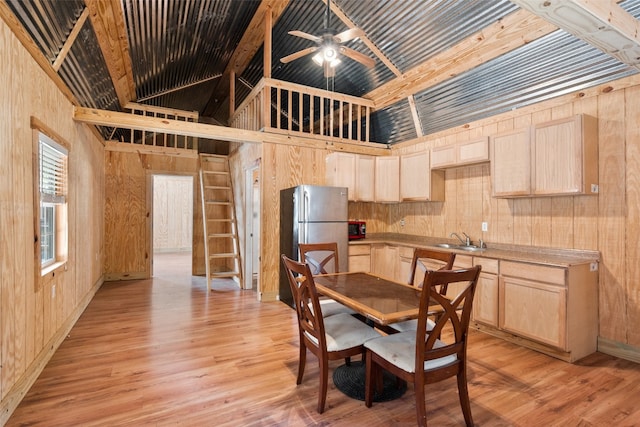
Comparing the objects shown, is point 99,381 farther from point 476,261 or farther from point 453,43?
point 453,43

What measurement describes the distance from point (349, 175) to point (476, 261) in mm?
2231

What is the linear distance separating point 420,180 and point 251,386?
3453 mm

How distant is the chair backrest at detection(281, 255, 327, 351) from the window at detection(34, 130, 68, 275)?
7.03ft

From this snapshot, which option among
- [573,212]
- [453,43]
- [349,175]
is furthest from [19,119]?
[573,212]

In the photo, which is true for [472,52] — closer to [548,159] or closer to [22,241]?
[548,159]

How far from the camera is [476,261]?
11.3ft

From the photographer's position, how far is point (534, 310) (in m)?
2.95

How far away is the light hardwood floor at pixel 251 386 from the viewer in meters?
2.01

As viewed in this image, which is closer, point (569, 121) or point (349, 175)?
point (569, 121)

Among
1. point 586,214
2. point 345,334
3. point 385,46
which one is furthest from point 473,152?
point 345,334

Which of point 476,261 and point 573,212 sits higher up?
point 573,212

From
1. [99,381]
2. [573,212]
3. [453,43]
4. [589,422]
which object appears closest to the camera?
[589,422]

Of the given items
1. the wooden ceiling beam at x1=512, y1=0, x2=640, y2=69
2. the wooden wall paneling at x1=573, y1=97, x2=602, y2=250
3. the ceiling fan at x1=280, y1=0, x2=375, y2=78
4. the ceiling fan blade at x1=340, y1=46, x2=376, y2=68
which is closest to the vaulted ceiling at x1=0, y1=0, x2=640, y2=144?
the wooden ceiling beam at x1=512, y1=0, x2=640, y2=69

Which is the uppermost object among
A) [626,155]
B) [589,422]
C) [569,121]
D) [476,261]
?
[569,121]
